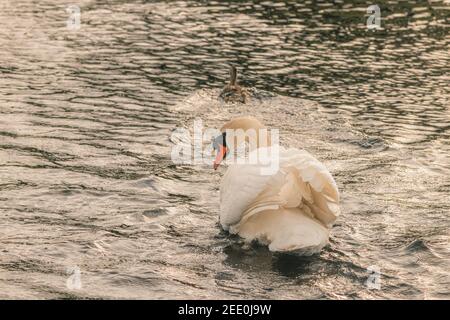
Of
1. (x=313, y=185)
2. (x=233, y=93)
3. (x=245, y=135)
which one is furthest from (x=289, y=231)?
(x=233, y=93)

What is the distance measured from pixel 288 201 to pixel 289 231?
351 millimetres

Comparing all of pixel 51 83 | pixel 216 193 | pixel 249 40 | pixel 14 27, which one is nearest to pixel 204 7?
pixel 249 40

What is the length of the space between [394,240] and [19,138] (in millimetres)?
7074

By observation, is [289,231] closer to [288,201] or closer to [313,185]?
[288,201]

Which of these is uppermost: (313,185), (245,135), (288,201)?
(245,135)

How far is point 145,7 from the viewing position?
89.8 ft

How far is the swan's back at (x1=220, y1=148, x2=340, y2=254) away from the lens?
11.4 meters

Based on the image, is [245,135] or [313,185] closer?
[313,185]

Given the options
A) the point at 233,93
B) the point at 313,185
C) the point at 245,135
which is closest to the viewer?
the point at 313,185

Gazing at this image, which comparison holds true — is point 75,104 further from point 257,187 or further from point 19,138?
point 257,187

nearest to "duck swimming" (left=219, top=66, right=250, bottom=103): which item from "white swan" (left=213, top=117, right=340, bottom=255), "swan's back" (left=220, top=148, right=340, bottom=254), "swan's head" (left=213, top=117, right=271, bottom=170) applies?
"swan's head" (left=213, top=117, right=271, bottom=170)

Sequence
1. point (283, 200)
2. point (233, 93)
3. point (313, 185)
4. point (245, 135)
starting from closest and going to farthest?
1. point (313, 185)
2. point (283, 200)
3. point (245, 135)
4. point (233, 93)

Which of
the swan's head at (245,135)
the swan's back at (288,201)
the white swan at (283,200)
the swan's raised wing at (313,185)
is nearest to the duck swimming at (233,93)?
the swan's head at (245,135)

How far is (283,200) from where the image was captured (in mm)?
11477
